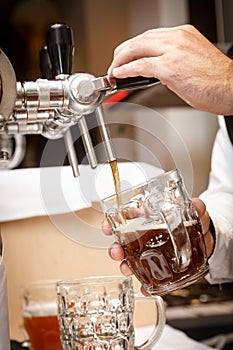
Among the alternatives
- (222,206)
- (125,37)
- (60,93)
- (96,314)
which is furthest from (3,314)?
(125,37)

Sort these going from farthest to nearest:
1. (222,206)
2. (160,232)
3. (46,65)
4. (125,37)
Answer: (125,37), (222,206), (46,65), (160,232)

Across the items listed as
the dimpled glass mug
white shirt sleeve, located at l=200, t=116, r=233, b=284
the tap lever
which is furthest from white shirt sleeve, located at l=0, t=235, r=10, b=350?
white shirt sleeve, located at l=200, t=116, r=233, b=284

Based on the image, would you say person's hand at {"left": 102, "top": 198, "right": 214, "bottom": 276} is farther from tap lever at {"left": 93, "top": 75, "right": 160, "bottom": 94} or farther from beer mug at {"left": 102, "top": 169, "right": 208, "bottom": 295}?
tap lever at {"left": 93, "top": 75, "right": 160, "bottom": 94}

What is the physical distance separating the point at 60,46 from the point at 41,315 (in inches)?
13.3

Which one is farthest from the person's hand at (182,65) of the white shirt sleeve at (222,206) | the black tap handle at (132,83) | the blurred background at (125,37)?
the blurred background at (125,37)

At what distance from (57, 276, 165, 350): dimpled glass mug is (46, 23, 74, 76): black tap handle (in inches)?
8.1

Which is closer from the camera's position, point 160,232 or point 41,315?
point 160,232

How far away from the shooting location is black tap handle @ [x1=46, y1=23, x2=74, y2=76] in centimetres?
69

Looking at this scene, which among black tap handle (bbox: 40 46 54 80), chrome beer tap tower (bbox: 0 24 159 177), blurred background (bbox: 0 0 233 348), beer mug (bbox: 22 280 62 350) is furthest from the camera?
blurred background (bbox: 0 0 233 348)

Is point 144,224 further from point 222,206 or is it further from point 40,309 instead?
point 222,206

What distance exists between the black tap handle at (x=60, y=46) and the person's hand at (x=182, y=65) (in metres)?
0.04

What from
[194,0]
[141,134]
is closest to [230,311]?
[141,134]

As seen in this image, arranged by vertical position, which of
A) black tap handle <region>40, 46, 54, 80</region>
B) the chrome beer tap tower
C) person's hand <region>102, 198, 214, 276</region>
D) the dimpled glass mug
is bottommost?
the dimpled glass mug

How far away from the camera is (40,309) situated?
88cm
